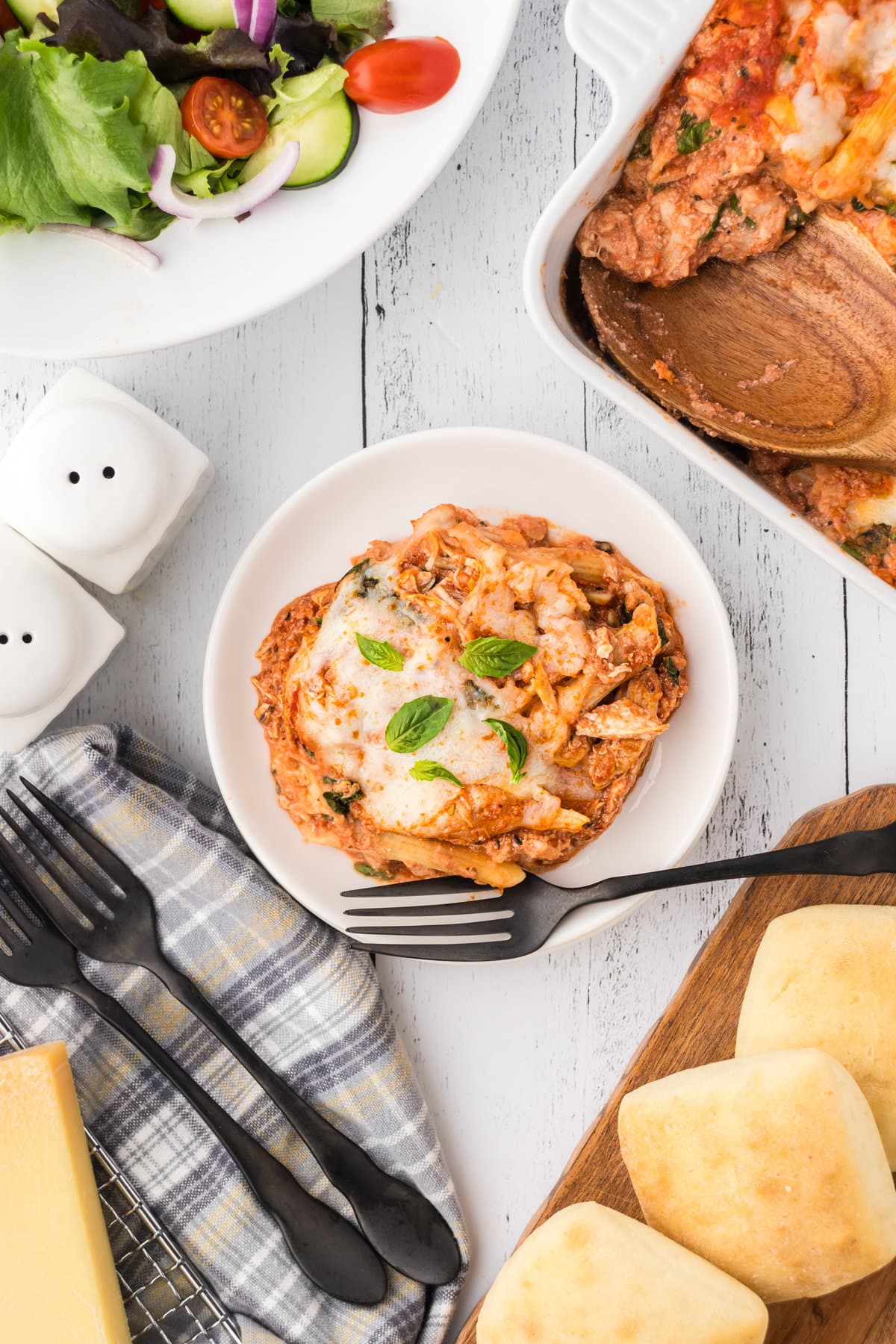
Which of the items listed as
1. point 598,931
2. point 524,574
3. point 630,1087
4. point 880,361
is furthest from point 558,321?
point 630,1087

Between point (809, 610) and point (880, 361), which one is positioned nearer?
point (880, 361)

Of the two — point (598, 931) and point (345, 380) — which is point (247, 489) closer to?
point (345, 380)

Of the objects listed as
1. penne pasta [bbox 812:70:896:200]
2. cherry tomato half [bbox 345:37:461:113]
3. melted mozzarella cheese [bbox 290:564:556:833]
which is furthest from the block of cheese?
penne pasta [bbox 812:70:896:200]

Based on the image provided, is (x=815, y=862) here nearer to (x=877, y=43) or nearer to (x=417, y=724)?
(x=417, y=724)

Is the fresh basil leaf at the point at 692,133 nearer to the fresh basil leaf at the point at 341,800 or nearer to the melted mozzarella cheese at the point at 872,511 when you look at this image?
the melted mozzarella cheese at the point at 872,511

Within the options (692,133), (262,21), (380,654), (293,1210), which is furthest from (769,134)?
(293,1210)

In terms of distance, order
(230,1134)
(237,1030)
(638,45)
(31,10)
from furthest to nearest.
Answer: (237,1030), (230,1134), (31,10), (638,45)
